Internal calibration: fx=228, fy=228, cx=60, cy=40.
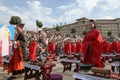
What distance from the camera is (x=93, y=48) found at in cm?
786

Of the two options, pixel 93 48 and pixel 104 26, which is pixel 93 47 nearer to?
pixel 93 48

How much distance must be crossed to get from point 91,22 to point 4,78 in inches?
182

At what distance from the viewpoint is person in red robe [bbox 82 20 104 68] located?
7.69m

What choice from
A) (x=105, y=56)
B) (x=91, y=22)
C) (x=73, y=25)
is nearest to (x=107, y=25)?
(x=73, y=25)

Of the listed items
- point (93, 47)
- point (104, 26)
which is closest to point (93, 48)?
point (93, 47)

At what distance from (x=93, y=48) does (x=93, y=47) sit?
3cm

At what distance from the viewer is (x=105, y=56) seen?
48.5ft

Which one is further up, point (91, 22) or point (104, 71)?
point (91, 22)

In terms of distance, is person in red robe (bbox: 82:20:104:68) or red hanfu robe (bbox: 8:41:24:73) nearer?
person in red robe (bbox: 82:20:104:68)

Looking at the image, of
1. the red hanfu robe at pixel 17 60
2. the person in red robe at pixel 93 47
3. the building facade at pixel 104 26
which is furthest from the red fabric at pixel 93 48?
the building facade at pixel 104 26

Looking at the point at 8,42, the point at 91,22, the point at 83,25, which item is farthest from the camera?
the point at 83,25

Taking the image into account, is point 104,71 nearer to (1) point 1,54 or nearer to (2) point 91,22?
(2) point 91,22

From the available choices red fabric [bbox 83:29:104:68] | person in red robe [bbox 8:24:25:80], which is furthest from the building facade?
red fabric [bbox 83:29:104:68]

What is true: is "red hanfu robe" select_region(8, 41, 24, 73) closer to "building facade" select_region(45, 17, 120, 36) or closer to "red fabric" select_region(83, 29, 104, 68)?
"red fabric" select_region(83, 29, 104, 68)
